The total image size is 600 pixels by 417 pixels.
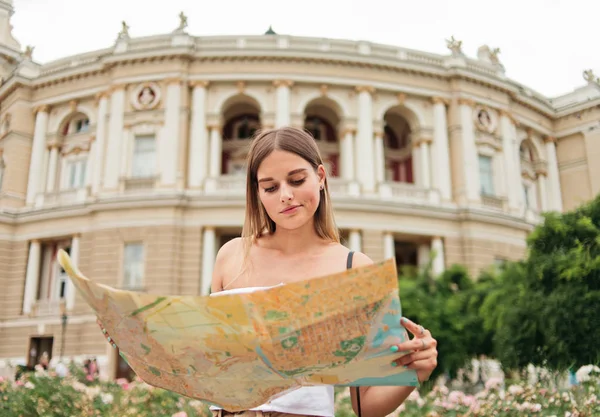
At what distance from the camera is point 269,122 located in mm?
22484

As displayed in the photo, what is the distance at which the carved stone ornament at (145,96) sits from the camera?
22.6 meters

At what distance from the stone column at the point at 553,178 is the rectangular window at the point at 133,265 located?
1960 centimetres

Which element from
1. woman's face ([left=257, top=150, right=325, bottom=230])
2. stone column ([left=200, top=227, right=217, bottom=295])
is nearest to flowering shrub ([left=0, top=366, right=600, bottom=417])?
woman's face ([left=257, top=150, right=325, bottom=230])

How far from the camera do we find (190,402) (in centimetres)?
587

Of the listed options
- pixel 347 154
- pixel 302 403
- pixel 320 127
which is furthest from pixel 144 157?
pixel 302 403

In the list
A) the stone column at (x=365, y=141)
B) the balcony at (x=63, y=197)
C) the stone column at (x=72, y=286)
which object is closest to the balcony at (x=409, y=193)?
the stone column at (x=365, y=141)

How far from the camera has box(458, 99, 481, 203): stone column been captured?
23.0 meters

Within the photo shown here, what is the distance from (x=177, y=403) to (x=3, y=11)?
27.8 meters

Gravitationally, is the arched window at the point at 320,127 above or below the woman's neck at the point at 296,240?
above

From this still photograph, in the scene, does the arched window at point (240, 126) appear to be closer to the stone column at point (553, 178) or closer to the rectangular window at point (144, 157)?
the rectangular window at point (144, 157)

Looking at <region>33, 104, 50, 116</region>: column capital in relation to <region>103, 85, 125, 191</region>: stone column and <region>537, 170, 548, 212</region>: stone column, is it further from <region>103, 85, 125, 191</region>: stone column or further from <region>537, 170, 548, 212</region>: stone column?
<region>537, 170, 548, 212</region>: stone column

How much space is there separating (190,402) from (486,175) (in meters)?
20.9

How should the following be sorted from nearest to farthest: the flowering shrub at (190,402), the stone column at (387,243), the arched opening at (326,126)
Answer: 1. the flowering shrub at (190,402)
2. the stone column at (387,243)
3. the arched opening at (326,126)

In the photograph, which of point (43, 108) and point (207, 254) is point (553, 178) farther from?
point (43, 108)
